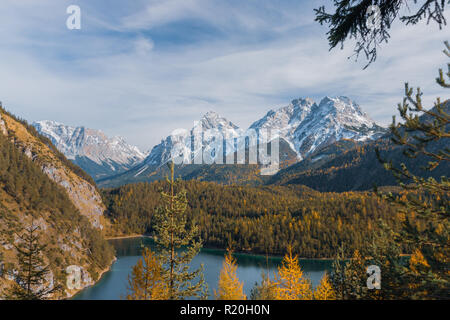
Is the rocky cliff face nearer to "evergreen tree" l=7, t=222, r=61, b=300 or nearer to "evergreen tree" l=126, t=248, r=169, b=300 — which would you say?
"evergreen tree" l=7, t=222, r=61, b=300

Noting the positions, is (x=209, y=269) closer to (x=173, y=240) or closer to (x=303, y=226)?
(x=303, y=226)

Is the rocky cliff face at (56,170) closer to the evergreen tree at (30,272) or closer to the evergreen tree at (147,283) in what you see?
the evergreen tree at (30,272)

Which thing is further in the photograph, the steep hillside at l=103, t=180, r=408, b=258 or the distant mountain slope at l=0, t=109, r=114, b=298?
the steep hillside at l=103, t=180, r=408, b=258

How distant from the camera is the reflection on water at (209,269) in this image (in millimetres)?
75200

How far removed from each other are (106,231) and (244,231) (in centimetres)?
9396

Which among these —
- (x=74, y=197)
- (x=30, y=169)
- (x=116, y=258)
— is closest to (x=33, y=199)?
(x=30, y=169)

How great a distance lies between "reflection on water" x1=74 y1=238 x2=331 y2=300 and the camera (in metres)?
75.2

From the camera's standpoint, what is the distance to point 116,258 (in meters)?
121

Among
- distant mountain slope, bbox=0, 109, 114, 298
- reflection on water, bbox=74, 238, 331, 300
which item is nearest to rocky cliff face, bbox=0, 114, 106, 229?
distant mountain slope, bbox=0, 109, 114, 298

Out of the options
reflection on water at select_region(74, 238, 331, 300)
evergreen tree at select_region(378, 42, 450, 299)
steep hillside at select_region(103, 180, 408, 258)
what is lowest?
reflection on water at select_region(74, 238, 331, 300)

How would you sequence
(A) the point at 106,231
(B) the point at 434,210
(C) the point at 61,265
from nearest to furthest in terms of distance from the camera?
(B) the point at 434,210
(C) the point at 61,265
(A) the point at 106,231

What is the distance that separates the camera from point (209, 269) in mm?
95125

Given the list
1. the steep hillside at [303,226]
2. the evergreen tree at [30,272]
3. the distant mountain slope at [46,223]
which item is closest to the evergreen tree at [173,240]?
the evergreen tree at [30,272]
